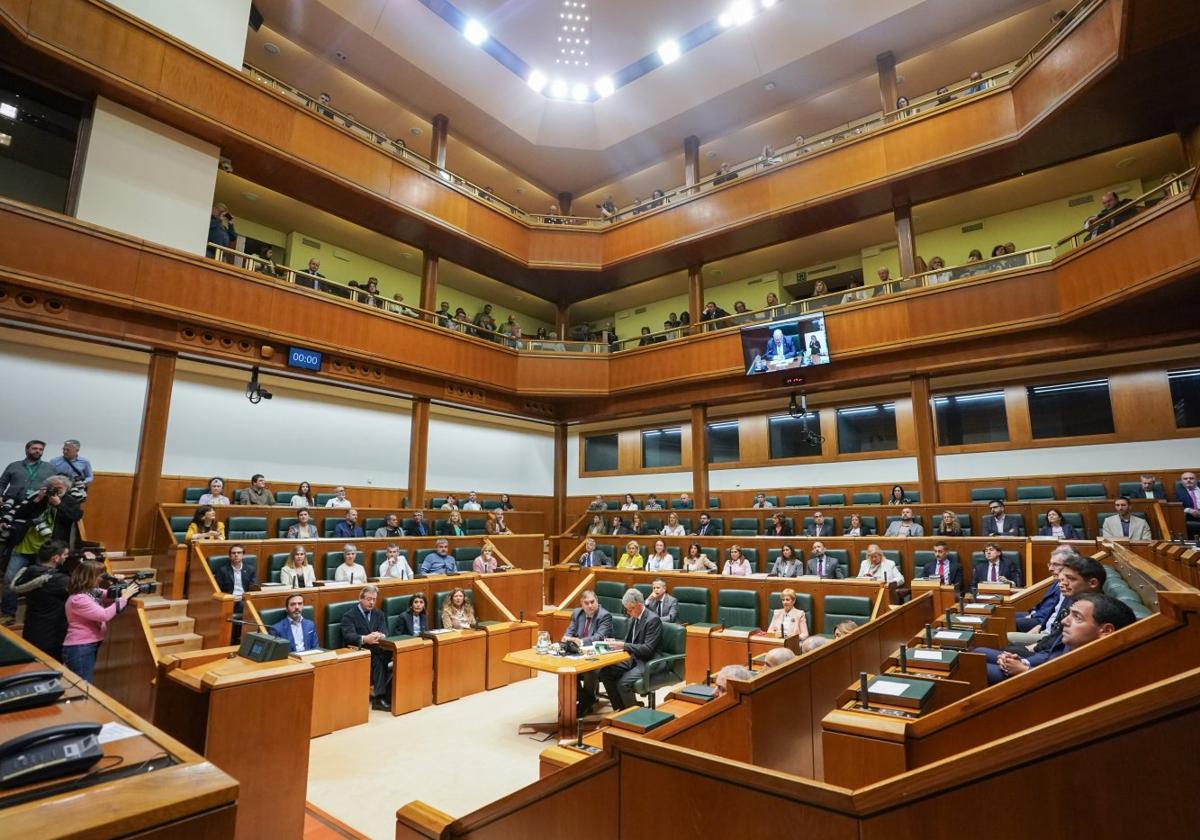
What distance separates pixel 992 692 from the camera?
1.80 meters

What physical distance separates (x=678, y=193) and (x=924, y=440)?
6078mm

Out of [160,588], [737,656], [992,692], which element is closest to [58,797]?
[992,692]

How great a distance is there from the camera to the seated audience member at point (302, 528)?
696 centimetres

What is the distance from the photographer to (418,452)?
10156 millimetres

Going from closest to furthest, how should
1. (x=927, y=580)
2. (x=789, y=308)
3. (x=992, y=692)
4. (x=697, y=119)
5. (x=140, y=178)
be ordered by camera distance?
(x=992, y=692) → (x=927, y=580) → (x=140, y=178) → (x=789, y=308) → (x=697, y=119)

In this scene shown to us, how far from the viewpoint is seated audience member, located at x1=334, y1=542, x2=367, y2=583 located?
6.14 metres

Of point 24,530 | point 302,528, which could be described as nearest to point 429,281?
point 302,528

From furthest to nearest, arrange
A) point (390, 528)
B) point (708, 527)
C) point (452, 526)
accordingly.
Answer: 1. point (708, 527)
2. point (452, 526)
3. point (390, 528)

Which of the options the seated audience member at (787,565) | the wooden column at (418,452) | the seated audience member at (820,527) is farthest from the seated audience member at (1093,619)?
the wooden column at (418,452)

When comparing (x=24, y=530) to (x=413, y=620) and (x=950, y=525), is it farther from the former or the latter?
(x=950, y=525)

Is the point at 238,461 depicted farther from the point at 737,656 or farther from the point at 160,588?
the point at 737,656

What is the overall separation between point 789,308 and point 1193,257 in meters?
4.81

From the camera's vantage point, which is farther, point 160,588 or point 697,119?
point 697,119

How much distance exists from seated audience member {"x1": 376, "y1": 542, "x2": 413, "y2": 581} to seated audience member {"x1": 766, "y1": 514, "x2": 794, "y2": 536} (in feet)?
16.1
